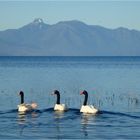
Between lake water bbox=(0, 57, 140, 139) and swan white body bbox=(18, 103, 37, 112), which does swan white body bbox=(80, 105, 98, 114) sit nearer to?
lake water bbox=(0, 57, 140, 139)

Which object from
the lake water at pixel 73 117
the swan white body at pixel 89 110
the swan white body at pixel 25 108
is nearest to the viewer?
the lake water at pixel 73 117

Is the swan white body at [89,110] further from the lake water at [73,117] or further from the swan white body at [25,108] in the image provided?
the swan white body at [25,108]

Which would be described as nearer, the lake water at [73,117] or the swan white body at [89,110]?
the lake water at [73,117]

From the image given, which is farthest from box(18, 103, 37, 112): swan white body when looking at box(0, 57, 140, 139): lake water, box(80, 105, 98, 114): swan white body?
box(80, 105, 98, 114): swan white body

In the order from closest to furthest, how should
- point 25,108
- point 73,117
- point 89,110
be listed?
point 73,117, point 89,110, point 25,108

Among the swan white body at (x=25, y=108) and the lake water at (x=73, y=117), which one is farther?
the swan white body at (x=25, y=108)

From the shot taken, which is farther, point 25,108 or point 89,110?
point 25,108

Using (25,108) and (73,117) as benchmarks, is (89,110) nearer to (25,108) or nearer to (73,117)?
(73,117)

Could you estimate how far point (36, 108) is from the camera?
43094mm

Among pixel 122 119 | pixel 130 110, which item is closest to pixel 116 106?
pixel 130 110

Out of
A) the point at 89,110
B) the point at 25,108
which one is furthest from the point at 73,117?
the point at 25,108

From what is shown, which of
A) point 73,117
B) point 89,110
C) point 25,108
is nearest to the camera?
point 73,117

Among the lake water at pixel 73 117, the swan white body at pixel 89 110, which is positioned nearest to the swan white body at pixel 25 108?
the lake water at pixel 73 117

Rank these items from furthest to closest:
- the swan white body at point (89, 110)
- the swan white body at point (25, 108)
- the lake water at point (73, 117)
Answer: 1. the swan white body at point (25, 108)
2. the swan white body at point (89, 110)
3. the lake water at point (73, 117)
